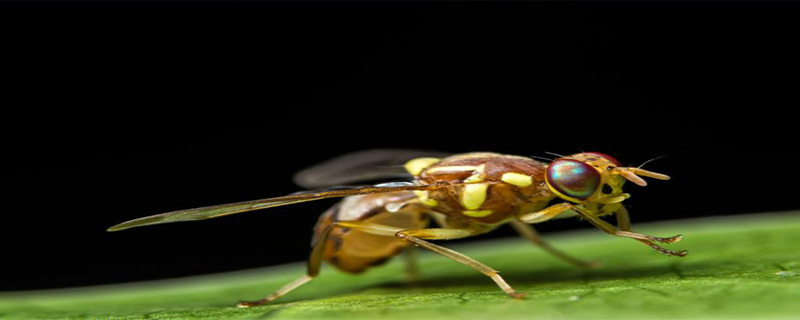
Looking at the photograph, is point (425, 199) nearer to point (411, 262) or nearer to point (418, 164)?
point (418, 164)

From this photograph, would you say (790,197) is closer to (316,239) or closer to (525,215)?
(525,215)

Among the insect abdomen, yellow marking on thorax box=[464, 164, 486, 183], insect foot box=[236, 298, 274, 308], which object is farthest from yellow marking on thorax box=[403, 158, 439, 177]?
insect foot box=[236, 298, 274, 308]

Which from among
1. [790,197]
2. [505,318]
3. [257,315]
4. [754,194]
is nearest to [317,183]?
[257,315]

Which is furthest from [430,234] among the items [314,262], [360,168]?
[360,168]

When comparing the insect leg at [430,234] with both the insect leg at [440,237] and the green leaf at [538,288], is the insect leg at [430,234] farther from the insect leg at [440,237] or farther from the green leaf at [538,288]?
the green leaf at [538,288]

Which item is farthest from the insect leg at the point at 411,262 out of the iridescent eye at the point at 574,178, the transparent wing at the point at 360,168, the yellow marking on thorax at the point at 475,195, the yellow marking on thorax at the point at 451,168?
the iridescent eye at the point at 574,178

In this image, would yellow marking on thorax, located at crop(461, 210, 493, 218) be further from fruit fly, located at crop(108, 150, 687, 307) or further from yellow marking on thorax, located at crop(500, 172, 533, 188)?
yellow marking on thorax, located at crop(500, 172, 533, 188)
